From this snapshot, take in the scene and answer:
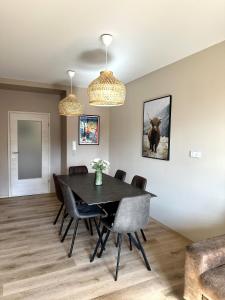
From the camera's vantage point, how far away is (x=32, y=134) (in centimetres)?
521

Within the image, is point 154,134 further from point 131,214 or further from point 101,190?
point 131,214

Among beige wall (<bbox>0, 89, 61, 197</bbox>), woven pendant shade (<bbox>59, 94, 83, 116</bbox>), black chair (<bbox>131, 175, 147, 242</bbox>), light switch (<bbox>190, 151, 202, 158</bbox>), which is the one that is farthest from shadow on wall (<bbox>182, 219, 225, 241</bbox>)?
beige wall (<bbox>0, 89, 61, 197</bbox>)

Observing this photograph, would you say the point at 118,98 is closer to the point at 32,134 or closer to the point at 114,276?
the point at 114,276

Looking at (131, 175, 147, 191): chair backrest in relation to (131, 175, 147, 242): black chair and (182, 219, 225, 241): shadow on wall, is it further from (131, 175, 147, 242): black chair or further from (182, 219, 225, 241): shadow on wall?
(182, 219, 225, 241): shadow on wall

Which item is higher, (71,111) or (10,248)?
(71,111)

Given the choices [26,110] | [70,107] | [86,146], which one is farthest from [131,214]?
[26,110]

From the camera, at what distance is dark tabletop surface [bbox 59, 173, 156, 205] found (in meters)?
2.46

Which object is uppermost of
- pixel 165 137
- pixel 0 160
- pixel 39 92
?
pixel 39 92

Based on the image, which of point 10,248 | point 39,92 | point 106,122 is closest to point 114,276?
point 10,248

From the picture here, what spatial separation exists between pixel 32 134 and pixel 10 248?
118 inches

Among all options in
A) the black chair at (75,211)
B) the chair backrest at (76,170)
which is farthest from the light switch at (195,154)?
the chair backrest at (76,170)

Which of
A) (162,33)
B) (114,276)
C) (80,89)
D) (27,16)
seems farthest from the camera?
(80,89)

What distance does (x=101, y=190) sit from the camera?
2.79 metres

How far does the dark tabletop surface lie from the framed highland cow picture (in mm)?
915
